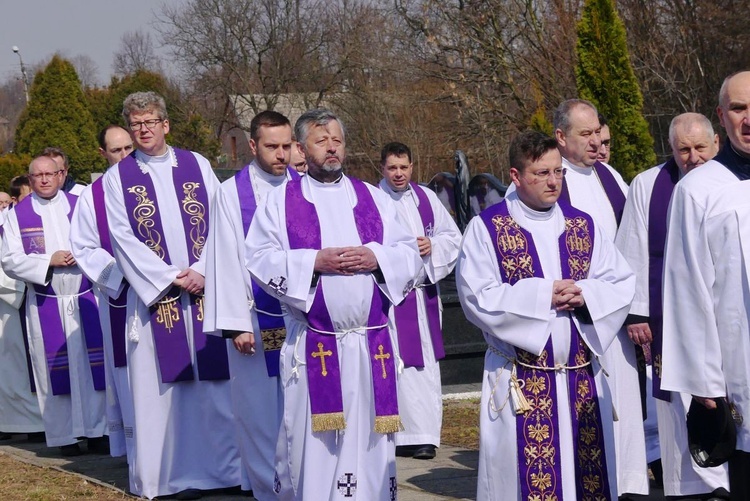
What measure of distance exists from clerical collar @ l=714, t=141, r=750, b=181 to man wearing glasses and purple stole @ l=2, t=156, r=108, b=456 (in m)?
6.30

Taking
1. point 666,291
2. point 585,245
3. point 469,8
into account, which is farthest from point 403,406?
point 469,8

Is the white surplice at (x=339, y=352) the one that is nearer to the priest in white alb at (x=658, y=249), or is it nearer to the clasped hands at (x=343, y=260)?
the clasped hands at (x=343, y=260)

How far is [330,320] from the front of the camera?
227 inches

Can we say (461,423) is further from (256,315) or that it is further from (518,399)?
(518,399)

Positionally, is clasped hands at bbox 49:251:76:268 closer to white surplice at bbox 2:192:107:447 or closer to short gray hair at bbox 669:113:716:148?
white surplice at bbox 2:192:107:447

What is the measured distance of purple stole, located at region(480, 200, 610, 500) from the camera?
5305 millimetres

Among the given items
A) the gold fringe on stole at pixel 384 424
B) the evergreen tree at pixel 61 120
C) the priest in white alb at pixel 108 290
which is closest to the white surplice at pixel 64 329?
the priest in white alb at pixel 108 290

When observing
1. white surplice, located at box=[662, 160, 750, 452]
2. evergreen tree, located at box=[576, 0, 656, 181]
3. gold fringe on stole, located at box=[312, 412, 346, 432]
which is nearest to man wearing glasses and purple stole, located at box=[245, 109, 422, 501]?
gold fringe on stole, located at box=[312, 412, 346, 432]

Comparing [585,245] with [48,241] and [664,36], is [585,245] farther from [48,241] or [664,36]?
[664,36]

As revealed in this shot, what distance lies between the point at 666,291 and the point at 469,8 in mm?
22893

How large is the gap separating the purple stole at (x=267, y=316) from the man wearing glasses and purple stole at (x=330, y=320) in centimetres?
99

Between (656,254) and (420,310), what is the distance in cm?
271

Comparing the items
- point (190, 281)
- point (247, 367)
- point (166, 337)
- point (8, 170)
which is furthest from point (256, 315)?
point (8, 170)

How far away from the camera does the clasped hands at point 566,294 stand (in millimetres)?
5242
